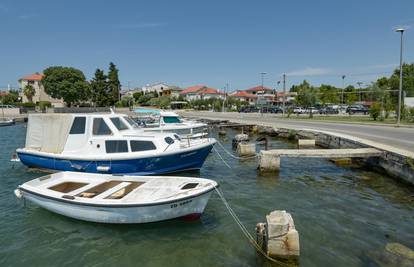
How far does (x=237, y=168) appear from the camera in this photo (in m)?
16.4

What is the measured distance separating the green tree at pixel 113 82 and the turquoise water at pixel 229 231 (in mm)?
71465

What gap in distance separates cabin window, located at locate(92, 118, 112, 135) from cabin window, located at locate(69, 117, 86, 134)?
0.55 metres

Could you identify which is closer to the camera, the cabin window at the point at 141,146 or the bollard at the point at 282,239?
the bollard at the point at 282,239

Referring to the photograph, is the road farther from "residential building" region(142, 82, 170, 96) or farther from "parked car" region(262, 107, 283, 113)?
"residential building" region(142, 82, 170, 96)

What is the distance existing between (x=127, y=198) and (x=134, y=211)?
0.52 metres

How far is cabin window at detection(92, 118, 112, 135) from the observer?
1355cm

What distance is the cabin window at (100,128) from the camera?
44.4 feet

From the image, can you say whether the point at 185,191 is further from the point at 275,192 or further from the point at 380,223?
the point at 380,223

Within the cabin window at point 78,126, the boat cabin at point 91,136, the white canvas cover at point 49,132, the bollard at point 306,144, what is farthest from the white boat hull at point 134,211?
the bollard at point 306,144

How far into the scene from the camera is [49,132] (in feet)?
47.0

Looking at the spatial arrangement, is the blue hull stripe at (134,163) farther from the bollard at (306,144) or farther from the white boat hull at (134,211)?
the bollard at (306,144)

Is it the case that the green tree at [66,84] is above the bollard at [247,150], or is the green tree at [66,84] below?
above

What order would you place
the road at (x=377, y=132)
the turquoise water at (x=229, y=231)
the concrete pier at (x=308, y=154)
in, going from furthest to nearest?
the road at (x=377, y=132) → the concrete pier at (x=308, y=154) → the turquoise water at (x=229, y=231)

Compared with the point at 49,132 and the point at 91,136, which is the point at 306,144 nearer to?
the point at 91,136
